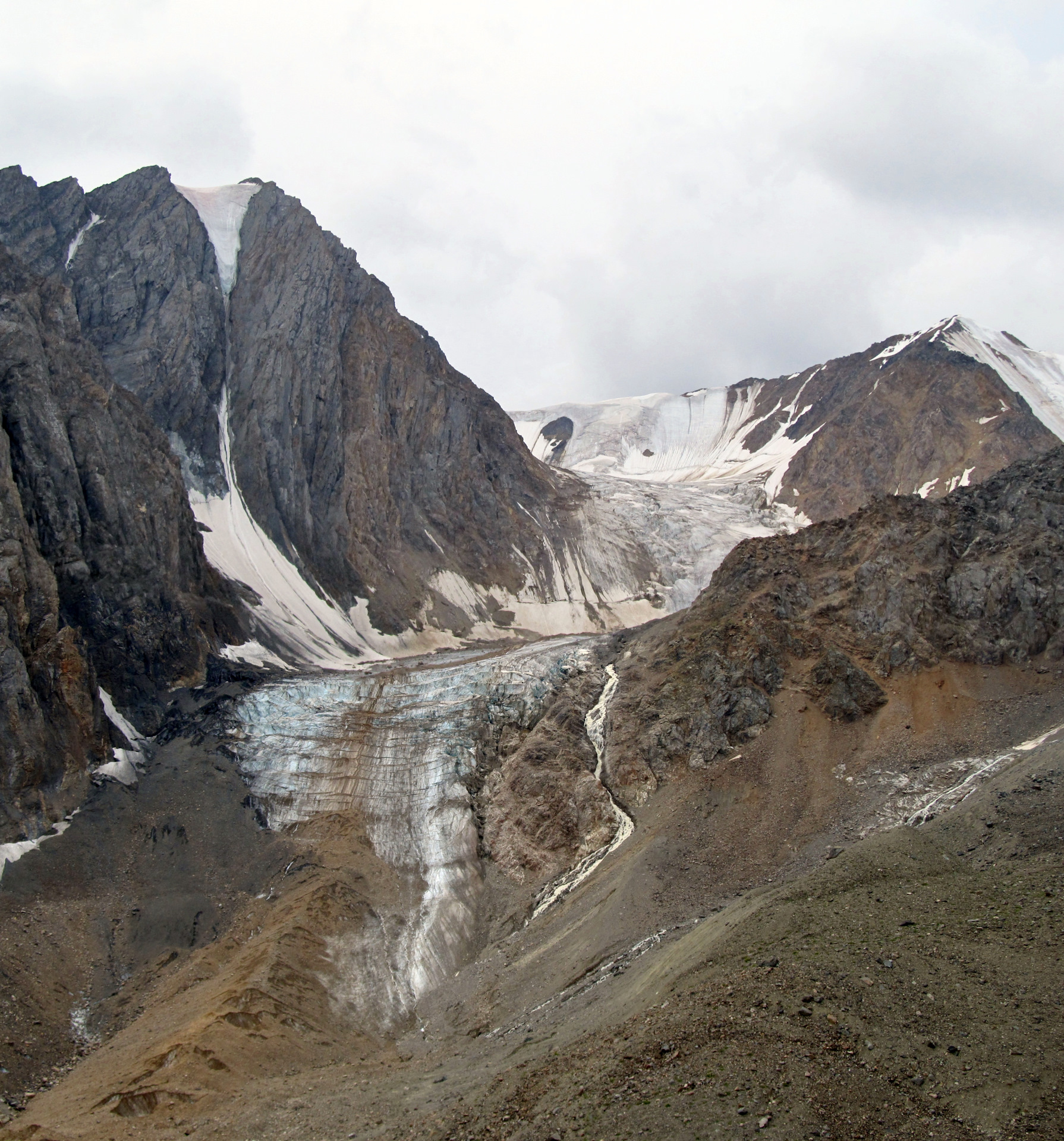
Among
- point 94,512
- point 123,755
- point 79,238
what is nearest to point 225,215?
point 79,238

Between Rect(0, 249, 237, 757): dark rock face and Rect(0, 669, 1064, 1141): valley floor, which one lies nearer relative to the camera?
Rect(0, 669, 1064, 1141): valley floor

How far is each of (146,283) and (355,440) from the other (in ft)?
73.5

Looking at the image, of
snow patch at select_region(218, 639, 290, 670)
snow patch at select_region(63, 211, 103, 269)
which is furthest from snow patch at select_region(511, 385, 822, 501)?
snow patch at select_region(218, 639, 290, 670)

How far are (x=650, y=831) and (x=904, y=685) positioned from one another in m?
12.9

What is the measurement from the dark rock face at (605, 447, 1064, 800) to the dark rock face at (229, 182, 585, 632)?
37931 mm

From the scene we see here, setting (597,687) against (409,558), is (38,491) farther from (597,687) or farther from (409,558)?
(409,558)

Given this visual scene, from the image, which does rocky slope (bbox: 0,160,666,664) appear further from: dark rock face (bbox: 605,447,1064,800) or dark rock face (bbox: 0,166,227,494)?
dark rock face (bbox: 605,447,1064,800)

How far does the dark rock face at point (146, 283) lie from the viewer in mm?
80750

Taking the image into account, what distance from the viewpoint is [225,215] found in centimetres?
9494

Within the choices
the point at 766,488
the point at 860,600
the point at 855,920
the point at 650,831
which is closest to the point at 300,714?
the point at 650,831

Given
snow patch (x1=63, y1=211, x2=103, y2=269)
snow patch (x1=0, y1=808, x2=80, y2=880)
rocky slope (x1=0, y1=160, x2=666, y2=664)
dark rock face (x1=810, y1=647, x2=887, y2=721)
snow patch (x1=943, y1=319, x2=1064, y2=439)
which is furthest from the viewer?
snow patch (x1=943, y1=319, x2=1064, y2=439)

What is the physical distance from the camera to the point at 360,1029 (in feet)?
103

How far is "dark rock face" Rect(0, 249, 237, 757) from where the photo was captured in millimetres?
49375

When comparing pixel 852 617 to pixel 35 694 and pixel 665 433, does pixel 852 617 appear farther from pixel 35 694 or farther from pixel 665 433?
pixel 665 433
